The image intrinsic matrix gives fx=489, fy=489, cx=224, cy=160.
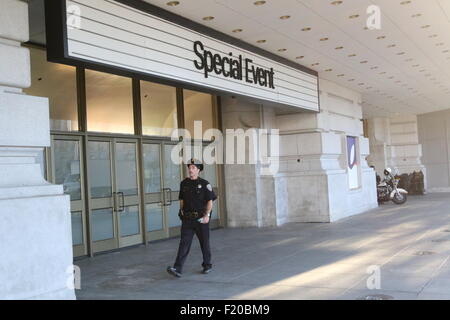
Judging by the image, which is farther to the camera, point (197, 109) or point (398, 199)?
point (398, 199)

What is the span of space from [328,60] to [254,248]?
4.99m

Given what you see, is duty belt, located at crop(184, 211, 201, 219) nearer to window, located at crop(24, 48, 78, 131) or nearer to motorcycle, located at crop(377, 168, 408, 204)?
window, located at crop(24, 48, 78, 131)

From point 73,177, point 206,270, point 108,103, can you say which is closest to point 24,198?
point 206,270

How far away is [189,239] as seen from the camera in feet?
22.3

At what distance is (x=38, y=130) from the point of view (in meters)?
5.21

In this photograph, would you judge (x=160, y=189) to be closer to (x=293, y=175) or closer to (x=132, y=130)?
(x=132, y=130)

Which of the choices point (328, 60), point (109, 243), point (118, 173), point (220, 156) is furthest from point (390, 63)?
point (109, 243)

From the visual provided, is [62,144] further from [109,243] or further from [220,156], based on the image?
[220,156]

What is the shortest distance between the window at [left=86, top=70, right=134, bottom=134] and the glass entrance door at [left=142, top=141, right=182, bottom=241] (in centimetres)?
75

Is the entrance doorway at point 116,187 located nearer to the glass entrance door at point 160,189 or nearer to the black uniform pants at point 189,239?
the glass entrance door at point 160,189

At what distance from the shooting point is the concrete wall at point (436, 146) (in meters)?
26.4

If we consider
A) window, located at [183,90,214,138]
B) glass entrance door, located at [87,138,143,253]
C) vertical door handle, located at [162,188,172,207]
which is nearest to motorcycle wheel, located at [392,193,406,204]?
window, located at [183,90,214,138]

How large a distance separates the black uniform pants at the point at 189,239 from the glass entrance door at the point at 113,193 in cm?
275

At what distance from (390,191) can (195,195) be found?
12.9 m
